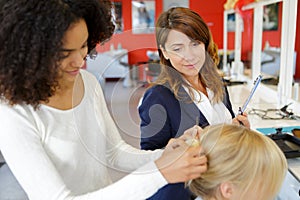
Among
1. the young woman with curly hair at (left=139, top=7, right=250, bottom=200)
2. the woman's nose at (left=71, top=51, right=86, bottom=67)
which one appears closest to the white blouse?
the young woman with curly hair at (left=139, top=7, right=250, bottom=200)

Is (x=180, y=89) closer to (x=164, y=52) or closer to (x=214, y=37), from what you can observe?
(x=164, y=52)

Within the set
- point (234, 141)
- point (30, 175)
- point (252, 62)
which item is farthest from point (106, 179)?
point (252, 62)

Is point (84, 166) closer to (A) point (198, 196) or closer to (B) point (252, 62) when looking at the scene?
(A) point (198, 196)

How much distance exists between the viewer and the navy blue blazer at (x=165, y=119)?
997 millimetres

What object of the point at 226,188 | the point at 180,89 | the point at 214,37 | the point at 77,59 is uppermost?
the point at 214,37

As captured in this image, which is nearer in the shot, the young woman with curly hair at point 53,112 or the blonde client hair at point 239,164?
the young woman with curly hair at point 53,112

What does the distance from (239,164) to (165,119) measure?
29 cm

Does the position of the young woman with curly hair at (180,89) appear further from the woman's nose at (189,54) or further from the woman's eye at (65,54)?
the woman's eye at (65,54)

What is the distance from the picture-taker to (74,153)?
781 mm

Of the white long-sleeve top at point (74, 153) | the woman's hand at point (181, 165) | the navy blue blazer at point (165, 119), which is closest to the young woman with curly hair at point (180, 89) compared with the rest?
→ the navy blue blazer at point (165, 119)

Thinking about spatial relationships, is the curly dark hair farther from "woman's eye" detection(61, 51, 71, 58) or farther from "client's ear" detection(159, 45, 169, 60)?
"client's ear" detection(159, 45, 169, 60)

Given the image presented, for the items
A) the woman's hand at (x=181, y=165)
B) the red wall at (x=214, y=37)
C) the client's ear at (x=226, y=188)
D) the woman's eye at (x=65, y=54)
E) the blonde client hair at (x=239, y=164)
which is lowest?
the client's ear at (x=226, y=188)

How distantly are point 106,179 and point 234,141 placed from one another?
1.17 feet

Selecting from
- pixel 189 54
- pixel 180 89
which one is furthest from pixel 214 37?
pixel 189 54
